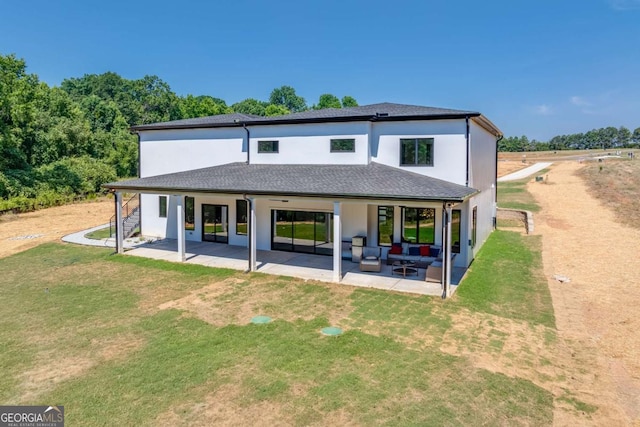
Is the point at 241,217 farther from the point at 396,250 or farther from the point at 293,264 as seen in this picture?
the point at 396,250

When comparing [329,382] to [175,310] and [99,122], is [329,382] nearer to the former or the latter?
[175,310]

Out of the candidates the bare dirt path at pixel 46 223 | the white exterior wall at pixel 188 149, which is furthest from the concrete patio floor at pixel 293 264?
the bare dirt path at pixel 46 223

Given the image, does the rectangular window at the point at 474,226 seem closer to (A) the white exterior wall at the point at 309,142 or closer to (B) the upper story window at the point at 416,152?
(B) the upper story window at the point at 416,152

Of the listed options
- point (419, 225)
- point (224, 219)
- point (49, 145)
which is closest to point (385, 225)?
point (419, 225)

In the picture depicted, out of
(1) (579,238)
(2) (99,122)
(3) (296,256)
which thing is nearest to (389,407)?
(3) (296,256)

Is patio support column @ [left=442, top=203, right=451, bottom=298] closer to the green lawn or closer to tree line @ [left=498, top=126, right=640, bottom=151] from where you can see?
the green lawn
